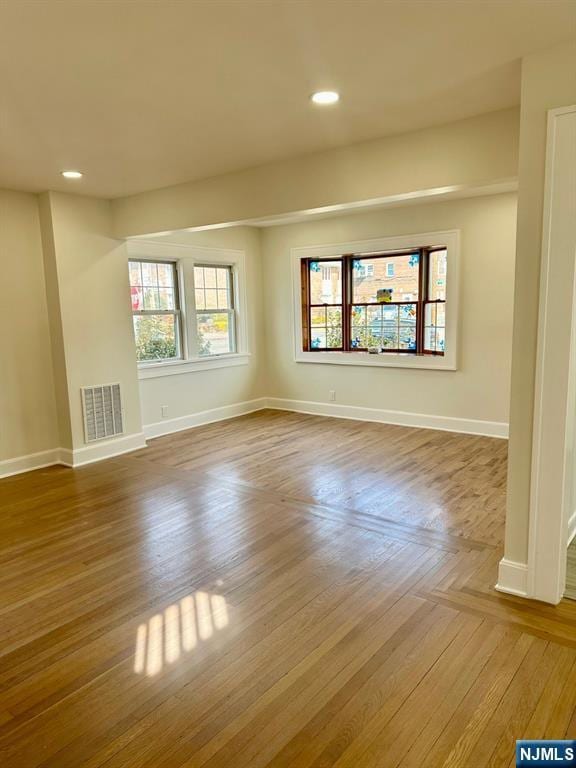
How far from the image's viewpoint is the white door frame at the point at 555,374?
2312 millimetres

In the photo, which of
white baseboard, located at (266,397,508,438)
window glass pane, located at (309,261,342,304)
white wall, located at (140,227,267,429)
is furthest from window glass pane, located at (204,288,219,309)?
white baseboard, located at (266,397,508,438)

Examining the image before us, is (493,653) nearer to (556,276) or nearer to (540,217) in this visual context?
A: (556,276)

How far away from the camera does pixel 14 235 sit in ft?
15.8

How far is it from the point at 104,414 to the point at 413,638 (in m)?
4.07

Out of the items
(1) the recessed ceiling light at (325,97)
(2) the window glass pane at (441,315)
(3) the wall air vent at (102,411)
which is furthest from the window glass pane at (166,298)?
(1) the recessed ceiling light at (325,97)

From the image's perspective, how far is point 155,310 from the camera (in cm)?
620

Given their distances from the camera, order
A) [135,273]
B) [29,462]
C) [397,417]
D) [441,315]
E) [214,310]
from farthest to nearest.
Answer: [214,310], [397,417], [441,315], [135,273], [29,462]

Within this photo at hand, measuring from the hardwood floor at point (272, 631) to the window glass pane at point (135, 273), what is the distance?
104 inches

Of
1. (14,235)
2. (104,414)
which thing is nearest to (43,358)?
(104,414)

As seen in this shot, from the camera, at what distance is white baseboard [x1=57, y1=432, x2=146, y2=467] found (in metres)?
5.21

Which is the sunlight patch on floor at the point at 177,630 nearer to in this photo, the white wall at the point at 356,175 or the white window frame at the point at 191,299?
the white wall at the point at 356,175

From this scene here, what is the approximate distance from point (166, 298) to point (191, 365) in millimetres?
898

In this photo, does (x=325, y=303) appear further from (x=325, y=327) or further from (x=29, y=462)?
(x=29, y=462)

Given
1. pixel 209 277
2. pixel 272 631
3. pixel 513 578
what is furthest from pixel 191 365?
pixel 513 578
